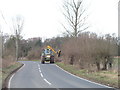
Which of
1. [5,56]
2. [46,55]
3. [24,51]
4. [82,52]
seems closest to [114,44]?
[82,52]

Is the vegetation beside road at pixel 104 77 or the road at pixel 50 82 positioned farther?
the vegetation beside road at pixel 104 77

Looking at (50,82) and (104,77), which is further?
(104,77)

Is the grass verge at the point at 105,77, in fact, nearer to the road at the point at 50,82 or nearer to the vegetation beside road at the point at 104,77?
the vegetation beside road at the point at 104,77

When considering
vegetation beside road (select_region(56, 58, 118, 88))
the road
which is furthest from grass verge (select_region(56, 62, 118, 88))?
the road

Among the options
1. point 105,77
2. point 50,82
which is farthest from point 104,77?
point 50,82

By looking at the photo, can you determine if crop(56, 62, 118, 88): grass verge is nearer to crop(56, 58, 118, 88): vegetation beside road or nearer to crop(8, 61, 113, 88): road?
crop(56, 58, 118, 88): vegetation beside road

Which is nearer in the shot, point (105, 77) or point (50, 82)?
point (50, 82)

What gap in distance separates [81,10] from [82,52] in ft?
32.4

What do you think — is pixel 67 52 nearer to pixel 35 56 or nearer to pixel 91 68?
pixel 91 68

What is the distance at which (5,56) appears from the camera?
35.1 meters

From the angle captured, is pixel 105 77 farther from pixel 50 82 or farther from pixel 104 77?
pixel 50 82

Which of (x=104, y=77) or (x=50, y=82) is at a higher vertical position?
(x=104, y=77)

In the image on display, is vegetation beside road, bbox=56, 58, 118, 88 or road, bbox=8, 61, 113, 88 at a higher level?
vegetation beside road, bbox=56, 58, 118, 88

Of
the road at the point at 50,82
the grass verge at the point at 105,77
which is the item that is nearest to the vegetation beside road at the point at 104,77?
the grass verge at the point at 105,77
